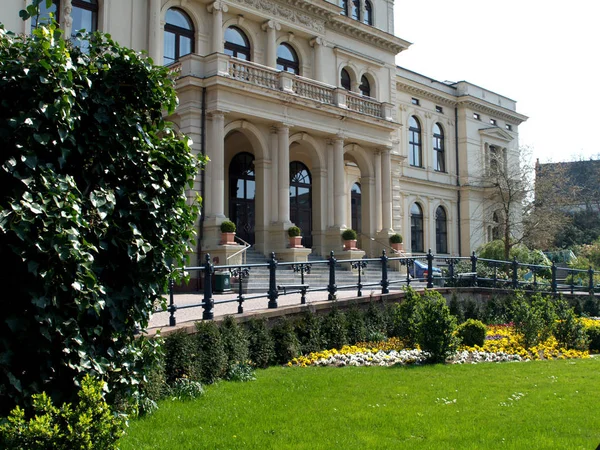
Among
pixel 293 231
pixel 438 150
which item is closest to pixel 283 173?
pixel 293 231

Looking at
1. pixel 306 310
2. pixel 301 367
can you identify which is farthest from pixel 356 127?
pixel 301 367

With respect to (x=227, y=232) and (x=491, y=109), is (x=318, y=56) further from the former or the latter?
(x=491, y=109)

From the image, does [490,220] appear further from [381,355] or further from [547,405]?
[547,405]

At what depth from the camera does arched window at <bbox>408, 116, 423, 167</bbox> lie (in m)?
40.8

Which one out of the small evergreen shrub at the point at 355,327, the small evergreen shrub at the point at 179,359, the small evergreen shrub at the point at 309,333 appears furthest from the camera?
the small evergreen shrub at the point at 355,327

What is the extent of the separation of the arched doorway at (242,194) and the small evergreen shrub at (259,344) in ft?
48.3

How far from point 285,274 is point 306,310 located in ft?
28.1

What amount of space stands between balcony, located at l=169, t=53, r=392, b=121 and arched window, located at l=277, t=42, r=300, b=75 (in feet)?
10.4

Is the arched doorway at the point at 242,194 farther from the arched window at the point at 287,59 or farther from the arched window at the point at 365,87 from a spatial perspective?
the arched window at the point at 365,87

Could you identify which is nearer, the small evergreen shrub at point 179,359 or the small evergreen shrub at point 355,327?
the small evergreen shrub at point 179,359

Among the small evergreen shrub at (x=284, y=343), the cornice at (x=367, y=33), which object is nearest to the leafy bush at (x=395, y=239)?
the cornice at (x=367, y=33)

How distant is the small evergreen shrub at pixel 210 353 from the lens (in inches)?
365

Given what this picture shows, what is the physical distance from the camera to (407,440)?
20.9 ft

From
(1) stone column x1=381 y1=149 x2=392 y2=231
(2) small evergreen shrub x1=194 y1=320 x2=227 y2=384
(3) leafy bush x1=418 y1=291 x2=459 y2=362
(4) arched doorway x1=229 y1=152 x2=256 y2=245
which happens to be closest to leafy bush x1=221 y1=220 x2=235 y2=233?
(4) arched doorway x1=229 y1=152 x2=256 y2=245
